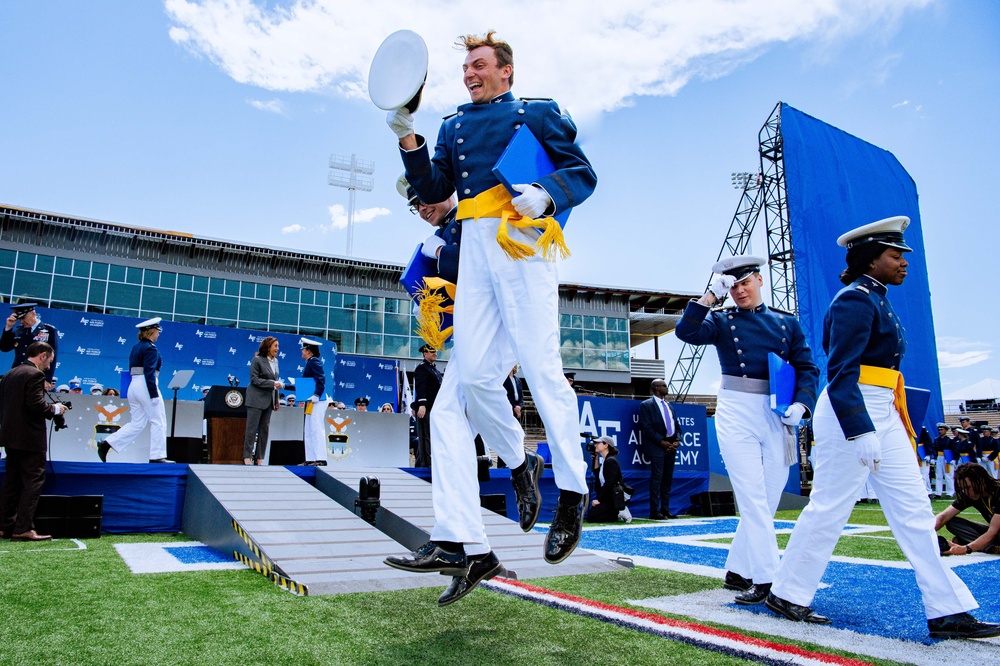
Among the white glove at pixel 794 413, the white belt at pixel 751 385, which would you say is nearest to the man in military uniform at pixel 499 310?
the white belt at pixel 751 385

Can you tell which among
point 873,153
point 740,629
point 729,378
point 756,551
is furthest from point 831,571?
point 873,153

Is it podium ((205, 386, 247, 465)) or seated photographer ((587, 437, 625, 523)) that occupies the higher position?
podium ((205, 386, 247, 465))

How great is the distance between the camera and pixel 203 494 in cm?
685

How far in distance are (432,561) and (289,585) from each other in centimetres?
152

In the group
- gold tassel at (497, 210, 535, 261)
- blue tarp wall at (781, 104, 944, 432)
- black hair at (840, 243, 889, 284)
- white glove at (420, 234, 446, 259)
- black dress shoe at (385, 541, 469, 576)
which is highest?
blue tarp wall at (781, 104, 944, 432)

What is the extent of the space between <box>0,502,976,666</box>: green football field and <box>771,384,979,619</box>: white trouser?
2.56 ft

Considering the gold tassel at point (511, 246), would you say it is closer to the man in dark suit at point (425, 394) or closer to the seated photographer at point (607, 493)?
the man in dark suit at point (425, 394)

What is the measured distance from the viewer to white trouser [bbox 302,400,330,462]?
36.4 feet

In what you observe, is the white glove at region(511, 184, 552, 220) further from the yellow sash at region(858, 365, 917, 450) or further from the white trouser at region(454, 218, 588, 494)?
the yellow sash at region(858, 365, 917, 450)

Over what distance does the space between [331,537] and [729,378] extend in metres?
3.21

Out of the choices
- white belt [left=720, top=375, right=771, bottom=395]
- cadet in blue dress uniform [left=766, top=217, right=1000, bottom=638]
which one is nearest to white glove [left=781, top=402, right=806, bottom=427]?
white belt [left=720, top=375, right=771, bottom=395]

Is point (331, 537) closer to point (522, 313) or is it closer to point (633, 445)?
point (522, 313)

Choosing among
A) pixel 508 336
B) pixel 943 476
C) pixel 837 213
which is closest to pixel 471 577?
pixel 508 336

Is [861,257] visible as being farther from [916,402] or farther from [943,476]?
[943,476]
